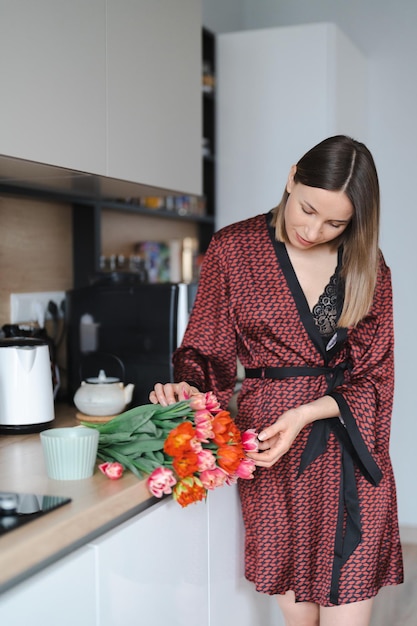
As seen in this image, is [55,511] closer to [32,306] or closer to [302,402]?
[302,402]

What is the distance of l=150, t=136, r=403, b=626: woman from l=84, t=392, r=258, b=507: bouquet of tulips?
222 mm

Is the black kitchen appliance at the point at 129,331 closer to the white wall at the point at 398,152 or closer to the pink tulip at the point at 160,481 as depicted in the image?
the pink tulip at the point at 160,481

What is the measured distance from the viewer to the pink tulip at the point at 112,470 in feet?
4.58

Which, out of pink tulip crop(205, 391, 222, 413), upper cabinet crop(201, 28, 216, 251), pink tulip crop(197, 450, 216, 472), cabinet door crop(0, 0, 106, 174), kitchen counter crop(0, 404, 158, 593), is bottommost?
kitchen counter crop(0, 404, 158, 593)

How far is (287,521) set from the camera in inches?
71.2

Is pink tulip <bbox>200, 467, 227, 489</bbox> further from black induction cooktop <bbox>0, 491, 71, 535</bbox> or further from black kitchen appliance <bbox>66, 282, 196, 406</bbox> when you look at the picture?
black kitchen appliance <bbox>66, 282, 196, 406</bbox>

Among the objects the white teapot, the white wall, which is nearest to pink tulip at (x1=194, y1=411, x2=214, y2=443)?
the white teapot

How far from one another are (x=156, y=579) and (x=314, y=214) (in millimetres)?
789

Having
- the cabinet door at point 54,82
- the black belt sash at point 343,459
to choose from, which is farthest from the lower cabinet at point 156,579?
the cabinet door at point 54,82

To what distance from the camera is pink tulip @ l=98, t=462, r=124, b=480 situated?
54.9 inches

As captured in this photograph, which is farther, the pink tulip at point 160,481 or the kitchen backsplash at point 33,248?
the kitchen backsplash at point 33,248

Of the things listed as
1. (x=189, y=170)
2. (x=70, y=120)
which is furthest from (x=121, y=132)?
(x=189, y=170)

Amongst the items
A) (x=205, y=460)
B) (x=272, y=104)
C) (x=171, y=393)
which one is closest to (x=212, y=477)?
(x=205, y=460)

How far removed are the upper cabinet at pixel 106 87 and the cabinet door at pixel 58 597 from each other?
0.82 metres
